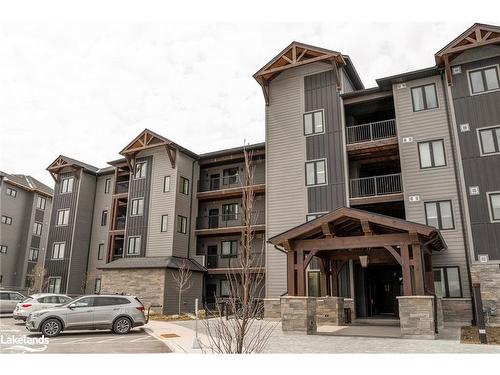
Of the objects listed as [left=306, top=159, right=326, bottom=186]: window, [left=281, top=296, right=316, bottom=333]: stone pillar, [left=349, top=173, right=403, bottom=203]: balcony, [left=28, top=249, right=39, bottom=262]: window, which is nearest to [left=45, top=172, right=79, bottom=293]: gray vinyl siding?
[left=28, top=249, right=39, bottom=262]: window

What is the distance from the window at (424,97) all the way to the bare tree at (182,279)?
17.1m

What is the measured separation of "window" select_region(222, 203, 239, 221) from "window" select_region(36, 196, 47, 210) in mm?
25250

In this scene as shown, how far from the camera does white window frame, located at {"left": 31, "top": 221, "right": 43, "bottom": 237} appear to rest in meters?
44.1

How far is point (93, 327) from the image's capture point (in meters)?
15.6

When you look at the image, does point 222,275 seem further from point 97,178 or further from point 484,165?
point 484,165

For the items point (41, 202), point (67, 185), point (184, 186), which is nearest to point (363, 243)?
point (184, 186)

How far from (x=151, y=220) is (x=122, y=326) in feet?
47.8

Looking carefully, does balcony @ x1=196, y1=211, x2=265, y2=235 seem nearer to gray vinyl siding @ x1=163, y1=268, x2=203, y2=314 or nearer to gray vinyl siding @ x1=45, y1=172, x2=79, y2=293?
gray vinyl siding @ x1=163, y1=268, x2=203, y2=314

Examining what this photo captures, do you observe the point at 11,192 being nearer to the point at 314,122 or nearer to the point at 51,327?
the point at 51,327

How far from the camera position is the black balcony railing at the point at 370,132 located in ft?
78.3

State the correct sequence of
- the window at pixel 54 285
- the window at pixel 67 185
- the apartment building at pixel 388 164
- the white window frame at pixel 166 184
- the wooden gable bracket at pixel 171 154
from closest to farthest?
the apartment building at pixel 388 164 → the wooden gable bracket at pixel 171 154 → the white window frame at pixel 166 184 → the window at pixel 54 285 → the window at pixel 67 185

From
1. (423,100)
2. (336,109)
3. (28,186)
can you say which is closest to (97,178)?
(28,186)

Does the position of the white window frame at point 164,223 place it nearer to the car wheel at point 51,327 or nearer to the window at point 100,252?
the window at point 100,252

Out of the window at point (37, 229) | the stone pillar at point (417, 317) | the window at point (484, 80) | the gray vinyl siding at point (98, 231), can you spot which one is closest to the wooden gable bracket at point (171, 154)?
the gray vinyl siding at point (98, 231)
